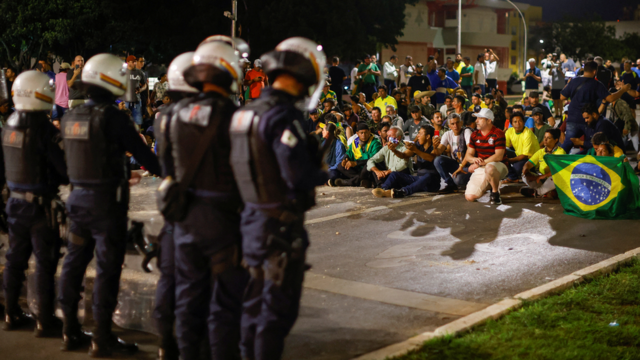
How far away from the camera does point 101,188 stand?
4.78 m

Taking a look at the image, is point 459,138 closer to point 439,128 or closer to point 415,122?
point 439,128

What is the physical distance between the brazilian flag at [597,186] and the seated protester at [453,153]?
230cm

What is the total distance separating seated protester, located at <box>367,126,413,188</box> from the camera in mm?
11883

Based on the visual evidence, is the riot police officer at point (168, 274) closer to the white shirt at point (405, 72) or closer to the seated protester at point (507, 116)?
the seated protester at point (507, 116)

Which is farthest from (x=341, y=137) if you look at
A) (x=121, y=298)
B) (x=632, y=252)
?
(x=121, y=298)

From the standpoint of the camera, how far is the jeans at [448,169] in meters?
11.9

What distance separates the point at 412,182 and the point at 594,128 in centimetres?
313

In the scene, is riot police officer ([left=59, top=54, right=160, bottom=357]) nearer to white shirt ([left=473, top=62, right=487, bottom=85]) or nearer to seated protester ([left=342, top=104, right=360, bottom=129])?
seated protester ([left=342, top=104, right=360, bottom=129])

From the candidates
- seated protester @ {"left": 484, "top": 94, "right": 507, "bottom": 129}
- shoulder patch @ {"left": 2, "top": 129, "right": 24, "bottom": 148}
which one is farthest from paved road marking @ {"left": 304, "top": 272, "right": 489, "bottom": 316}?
seated protester @ {"left": 484, "top": 94, "right": 507, "bottom": 129}

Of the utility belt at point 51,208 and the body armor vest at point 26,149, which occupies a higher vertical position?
the body armor vest at point 26,149

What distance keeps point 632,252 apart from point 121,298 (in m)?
5.22

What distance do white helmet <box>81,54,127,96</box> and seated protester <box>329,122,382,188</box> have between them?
7.84m

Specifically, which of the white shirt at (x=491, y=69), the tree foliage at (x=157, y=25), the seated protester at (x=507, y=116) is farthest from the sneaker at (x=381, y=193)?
the tree foliage at (x=157, y=25)

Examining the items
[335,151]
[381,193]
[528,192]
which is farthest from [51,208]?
[335,151]
